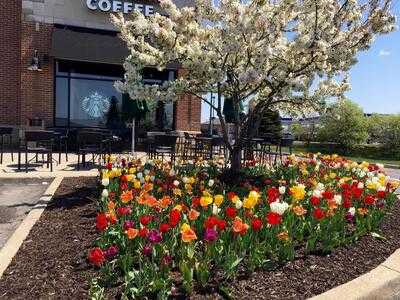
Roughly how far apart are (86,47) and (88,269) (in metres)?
13.2

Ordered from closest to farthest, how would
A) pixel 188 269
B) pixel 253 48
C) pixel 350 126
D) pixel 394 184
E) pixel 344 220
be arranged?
pixel 188 269, pixel 344 220, pixel 394 184, pixel 253 48, pixel 350 126

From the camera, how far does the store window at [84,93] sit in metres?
16.8

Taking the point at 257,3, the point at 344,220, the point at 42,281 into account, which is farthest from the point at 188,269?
the point at 257,3

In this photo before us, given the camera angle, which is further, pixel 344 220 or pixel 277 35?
pixel 277 35

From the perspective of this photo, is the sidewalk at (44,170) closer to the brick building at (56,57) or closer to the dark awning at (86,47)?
the brick building at (56,57)

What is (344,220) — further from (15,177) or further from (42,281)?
(15,177)

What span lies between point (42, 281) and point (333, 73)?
6.03 m

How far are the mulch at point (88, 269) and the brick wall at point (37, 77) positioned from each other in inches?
456

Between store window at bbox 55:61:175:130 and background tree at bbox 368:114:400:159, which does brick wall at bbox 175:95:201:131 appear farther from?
background tree at bbox 368:114:400:159

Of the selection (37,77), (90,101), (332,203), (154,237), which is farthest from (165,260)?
(90,101)

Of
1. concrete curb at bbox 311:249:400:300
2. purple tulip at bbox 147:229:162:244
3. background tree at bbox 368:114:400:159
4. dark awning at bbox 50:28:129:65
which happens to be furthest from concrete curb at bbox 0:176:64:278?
background tree at bbox 368:114:400:159

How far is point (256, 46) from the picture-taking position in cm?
718

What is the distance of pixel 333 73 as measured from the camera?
8.00m

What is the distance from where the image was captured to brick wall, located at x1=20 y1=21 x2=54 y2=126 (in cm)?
1609
